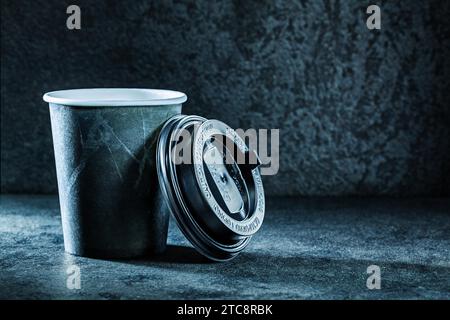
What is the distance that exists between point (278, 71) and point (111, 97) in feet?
3.52

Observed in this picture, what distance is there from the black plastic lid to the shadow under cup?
82mm

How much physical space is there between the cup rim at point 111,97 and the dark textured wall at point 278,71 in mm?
737

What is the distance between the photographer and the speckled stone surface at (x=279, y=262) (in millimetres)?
2443

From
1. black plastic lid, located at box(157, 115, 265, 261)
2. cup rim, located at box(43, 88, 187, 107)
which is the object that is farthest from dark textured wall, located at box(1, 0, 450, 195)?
black plastic lid, located at box(157, 115, 265, 261)

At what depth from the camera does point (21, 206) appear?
369 centimetres

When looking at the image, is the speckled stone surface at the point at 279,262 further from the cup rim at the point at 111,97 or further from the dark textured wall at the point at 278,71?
the cup rim at the point at 111,97

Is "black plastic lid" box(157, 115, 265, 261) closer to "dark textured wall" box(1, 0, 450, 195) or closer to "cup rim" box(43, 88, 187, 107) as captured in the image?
"cup rim" box(43, 88, 187, 107)

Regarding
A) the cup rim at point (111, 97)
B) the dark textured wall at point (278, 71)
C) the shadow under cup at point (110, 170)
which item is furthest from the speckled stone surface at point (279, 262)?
the cup rim at point (111, 97)

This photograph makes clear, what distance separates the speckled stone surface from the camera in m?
2.44

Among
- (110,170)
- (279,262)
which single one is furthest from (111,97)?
(279,262)

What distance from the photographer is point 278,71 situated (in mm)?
3834

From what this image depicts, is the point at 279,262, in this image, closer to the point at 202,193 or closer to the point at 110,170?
the point at 202,193
